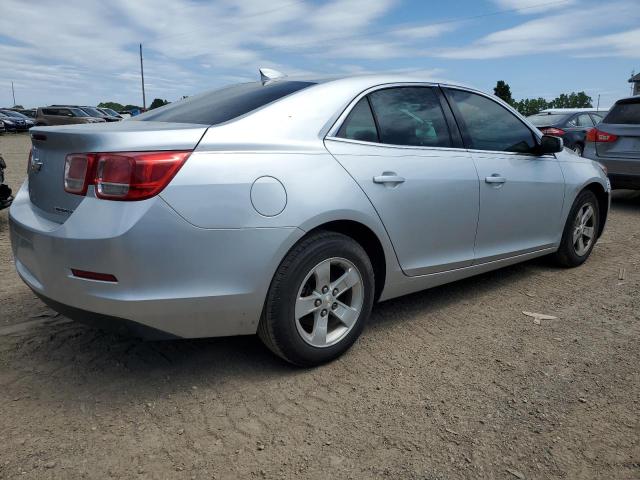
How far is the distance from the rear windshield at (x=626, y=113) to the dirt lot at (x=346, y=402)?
5053mm

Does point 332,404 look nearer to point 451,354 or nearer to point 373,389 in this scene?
point 373,389

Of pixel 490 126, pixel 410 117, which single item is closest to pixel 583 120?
pixel 490 126

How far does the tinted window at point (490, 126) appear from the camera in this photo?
12.1 ft

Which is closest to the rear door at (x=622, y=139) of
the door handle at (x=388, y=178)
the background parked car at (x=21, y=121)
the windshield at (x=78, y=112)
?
the door handle at (x=388, y=178)

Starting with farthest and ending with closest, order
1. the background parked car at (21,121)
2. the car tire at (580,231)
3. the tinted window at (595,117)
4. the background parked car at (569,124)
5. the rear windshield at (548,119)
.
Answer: the background parked car at (21,121) → the tinted window at (595,117) → the rear windshield at (548,119) → the background parked car at (569,124) → the car tire at (580,231)

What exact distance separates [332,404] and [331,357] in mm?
371

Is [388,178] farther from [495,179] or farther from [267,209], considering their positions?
[495,179]

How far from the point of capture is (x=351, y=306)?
2.95 metres

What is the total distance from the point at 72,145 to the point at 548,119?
1323 centimetres

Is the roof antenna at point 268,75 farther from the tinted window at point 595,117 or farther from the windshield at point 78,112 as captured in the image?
the windshield at point 78,112

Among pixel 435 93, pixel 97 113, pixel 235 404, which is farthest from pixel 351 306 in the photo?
pixel 97 113

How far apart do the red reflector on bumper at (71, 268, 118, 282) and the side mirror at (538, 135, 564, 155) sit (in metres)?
3.21

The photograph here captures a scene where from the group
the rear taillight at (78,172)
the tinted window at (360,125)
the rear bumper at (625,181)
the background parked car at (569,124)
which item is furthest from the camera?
the background parked car at (569,124)

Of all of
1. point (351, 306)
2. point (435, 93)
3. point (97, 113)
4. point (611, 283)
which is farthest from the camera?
point (97, 113)
